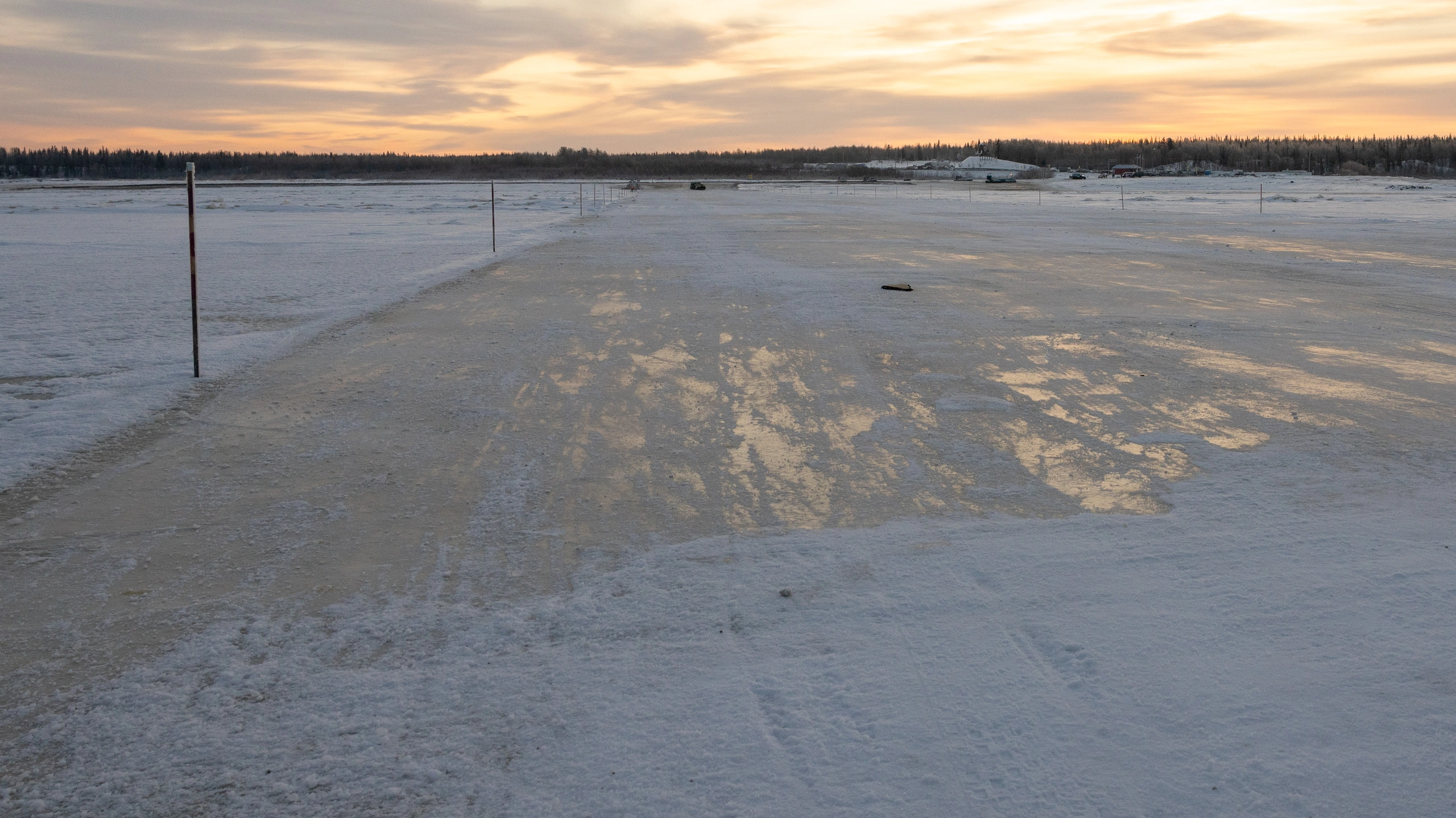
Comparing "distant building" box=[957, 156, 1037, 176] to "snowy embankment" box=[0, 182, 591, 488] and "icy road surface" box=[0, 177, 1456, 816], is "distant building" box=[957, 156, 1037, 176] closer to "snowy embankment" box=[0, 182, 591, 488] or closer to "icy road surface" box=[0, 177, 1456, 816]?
"snowy embankment" box=[0, 182, 591, 488]

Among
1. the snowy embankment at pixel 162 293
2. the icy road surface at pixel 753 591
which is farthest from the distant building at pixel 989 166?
the icy road surface at pixel 753 591

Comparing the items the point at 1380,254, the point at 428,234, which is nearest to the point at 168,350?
the point at 428,234

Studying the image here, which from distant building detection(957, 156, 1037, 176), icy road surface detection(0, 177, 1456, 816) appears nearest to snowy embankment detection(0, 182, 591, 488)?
icy road surface detection(0, 177, 1456, 816)

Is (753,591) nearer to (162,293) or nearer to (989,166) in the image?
(162,293)

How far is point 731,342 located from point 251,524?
5.21 metres

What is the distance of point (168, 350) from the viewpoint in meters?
8.66

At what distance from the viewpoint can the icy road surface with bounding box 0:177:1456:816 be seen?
262 centimetres

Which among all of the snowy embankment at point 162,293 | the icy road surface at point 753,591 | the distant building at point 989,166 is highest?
the distant building at point 989,166

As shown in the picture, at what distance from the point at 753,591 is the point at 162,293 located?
Answer: 12126mm

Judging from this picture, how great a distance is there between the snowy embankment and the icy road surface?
0.66m

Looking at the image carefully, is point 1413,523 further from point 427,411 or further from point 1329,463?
point 427,411

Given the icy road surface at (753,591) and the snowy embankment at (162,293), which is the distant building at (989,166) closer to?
the snowy embankment at (162,293)

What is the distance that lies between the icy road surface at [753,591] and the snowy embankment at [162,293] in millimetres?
665

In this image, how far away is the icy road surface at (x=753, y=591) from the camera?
262 cm
